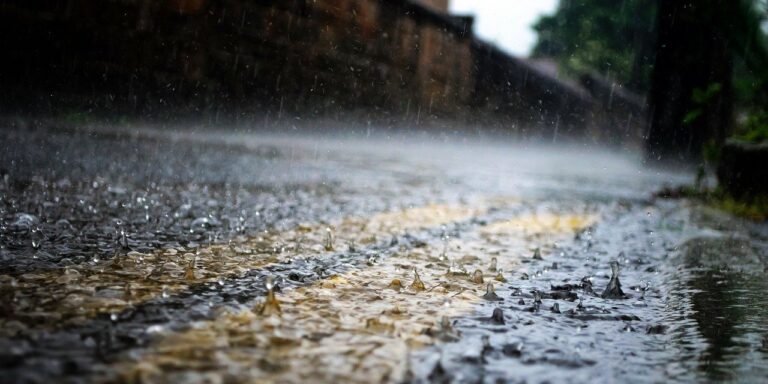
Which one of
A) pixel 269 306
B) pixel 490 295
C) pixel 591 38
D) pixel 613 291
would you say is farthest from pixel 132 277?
pixel 591 38

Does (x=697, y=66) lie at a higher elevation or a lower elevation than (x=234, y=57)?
higher

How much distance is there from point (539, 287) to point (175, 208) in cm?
164

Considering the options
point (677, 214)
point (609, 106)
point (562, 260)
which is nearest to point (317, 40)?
point (677, 214)

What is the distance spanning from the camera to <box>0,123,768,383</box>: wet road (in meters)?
1.06

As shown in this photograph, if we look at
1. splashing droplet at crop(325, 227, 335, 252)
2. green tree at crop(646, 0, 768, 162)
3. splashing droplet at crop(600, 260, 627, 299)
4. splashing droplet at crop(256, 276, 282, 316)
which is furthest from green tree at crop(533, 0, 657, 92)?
splashing droplet at crop(256, 276, 282, 316)

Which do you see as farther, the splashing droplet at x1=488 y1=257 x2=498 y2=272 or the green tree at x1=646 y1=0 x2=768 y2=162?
the green tree at x1=646 y1=0 x2=768 y2=162

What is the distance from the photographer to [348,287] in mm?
1604

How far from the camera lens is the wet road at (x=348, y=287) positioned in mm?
1057

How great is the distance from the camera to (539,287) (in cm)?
174

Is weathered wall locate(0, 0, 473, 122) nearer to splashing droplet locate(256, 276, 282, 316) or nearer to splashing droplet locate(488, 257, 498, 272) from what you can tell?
splashing droplet locate(488, 257, 498, 272)

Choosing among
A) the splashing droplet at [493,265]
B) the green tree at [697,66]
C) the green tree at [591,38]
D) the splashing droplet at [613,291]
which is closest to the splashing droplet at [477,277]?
the splashing droplet at [493,265]

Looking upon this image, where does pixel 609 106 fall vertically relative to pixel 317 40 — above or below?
above

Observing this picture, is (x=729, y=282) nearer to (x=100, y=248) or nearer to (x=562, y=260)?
(x=562, y=260)

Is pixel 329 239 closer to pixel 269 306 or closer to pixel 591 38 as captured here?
pixel 269 306
